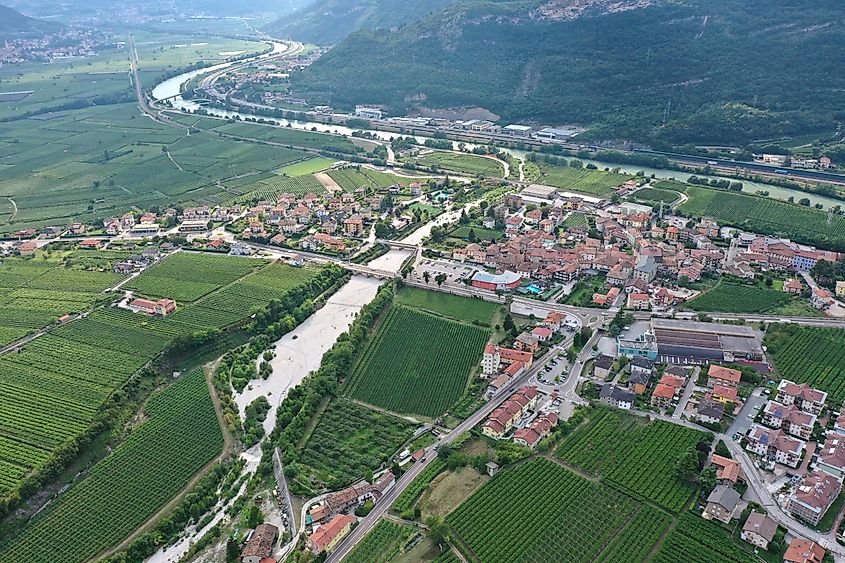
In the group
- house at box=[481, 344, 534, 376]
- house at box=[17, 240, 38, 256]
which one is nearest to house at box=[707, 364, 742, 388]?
house at box=[481, 344, 534, 376]

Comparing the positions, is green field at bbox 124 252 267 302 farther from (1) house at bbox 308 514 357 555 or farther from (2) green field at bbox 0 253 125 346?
(1) house at bbox 308 514 357 555

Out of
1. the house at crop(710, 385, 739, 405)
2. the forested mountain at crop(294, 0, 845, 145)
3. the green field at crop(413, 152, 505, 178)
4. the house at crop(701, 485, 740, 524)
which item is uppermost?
the forested mountain at crop(294, 0, 845, 145)

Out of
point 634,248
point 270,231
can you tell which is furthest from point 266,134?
point 634,248

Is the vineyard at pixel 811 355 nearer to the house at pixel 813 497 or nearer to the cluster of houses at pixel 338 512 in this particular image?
the house at pixel 813 497

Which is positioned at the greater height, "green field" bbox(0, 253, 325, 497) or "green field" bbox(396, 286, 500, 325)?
"green field" bbox(396, 286, 500, 325)

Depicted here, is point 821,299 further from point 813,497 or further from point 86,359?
point 86,359

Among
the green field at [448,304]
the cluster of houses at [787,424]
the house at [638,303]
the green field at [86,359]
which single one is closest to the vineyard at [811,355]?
the cluster of houses at [787,424]
